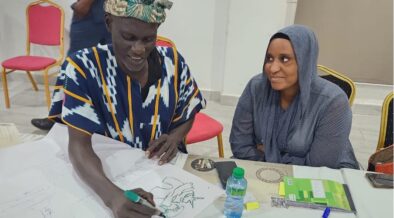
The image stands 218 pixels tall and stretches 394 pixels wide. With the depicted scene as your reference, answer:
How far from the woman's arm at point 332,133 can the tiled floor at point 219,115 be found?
1.36 m

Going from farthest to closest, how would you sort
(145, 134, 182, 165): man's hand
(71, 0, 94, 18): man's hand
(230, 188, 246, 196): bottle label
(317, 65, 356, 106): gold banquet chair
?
(71, 0, 94, 18): man's hand → (317, 65, 356, 106): gold banquet chair → (145, 134, 182, 165): man's hand → (230, 188, 246, 196): bottle label

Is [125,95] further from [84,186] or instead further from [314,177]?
[314,177]

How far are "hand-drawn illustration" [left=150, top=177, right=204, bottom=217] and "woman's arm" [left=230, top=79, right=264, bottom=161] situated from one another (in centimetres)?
53

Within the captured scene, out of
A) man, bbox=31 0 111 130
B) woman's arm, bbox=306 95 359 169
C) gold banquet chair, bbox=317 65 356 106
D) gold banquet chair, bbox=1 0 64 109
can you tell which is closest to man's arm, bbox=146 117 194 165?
woman's arm, bbox=306 95 359 169

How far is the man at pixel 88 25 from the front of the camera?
2340 millimetres

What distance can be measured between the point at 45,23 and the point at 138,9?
8.75ft

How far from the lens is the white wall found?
10.8 ft

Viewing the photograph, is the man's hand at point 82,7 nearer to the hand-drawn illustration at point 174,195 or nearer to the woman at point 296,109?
the woman at point 296,109

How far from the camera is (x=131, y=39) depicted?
1.08 m

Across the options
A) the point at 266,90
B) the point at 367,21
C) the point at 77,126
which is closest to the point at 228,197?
the point at 77,126

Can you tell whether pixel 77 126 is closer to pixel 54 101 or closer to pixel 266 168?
pixel 54 101

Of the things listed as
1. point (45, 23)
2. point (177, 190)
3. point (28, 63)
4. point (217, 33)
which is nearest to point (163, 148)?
point (177, 190)

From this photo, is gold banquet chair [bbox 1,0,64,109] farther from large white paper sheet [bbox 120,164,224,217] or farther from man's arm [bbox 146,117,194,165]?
large white paper sheet [bbox 120,164,224,217]

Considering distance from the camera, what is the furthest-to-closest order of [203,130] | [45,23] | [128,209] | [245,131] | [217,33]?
[217,33] → [45,23] → [203,130] → [245,131] → [128,209]
